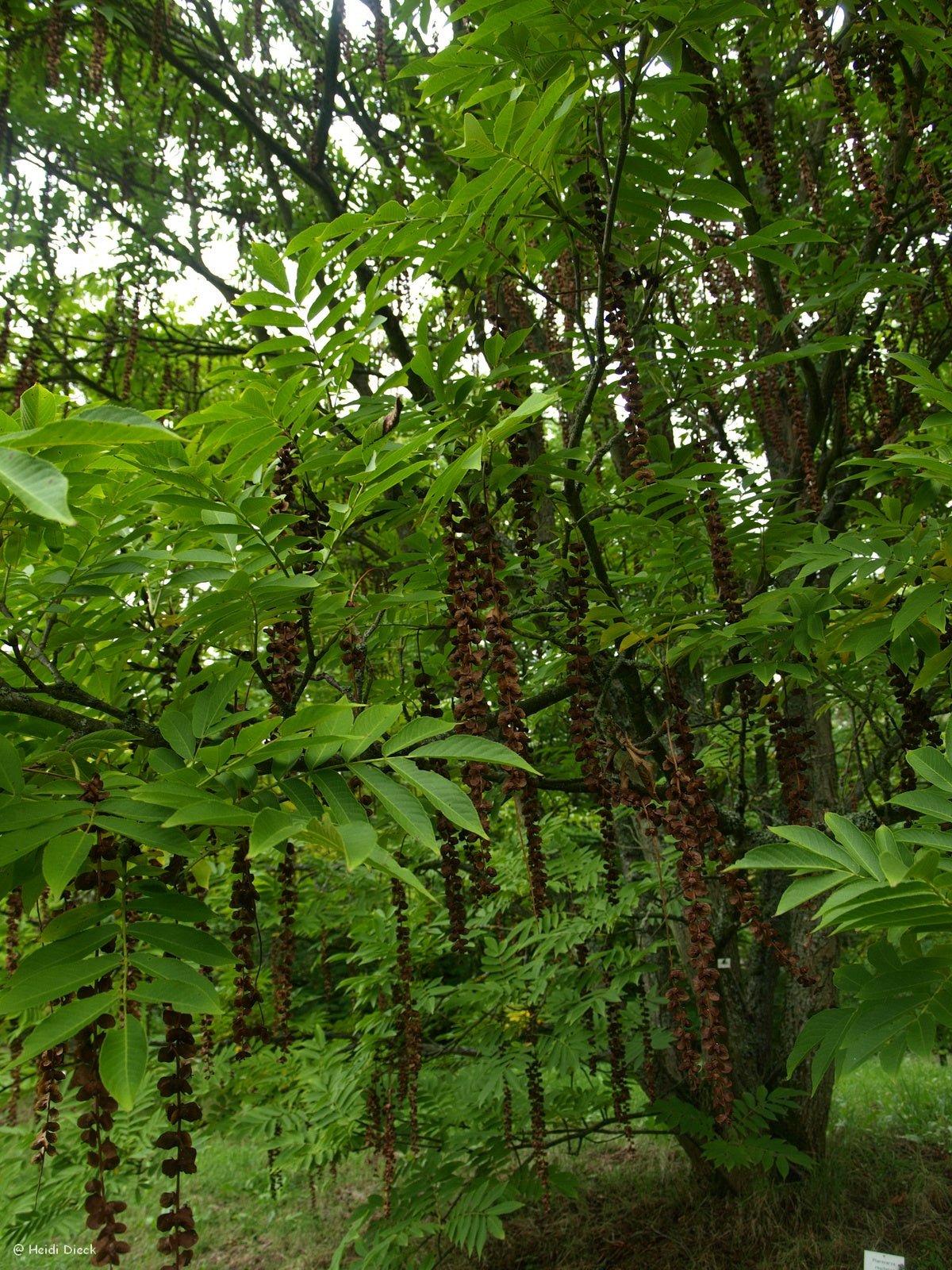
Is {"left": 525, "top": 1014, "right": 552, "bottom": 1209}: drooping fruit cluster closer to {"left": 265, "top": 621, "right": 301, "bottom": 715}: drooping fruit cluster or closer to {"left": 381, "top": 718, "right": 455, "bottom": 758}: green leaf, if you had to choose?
{"left": 265, "top": 621, "right": 301, "bottom": 715}: drooping fruit cluster

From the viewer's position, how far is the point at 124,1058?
3.55ft

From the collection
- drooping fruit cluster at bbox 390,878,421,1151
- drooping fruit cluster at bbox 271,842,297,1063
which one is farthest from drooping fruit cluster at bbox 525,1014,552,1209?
drooping fruit cluster at bbox 271,842,297,1063

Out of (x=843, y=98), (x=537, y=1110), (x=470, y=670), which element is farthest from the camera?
(x=537, y=1110)

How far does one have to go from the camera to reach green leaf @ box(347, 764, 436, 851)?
1238 mm

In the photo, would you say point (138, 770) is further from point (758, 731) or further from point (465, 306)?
point (758, 731)

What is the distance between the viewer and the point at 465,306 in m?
2.19

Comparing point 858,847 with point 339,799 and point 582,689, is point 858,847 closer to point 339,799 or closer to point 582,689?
point 582,689

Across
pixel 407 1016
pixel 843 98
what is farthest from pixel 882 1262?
pixel 843 98

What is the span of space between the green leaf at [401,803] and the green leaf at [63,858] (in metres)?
0.41

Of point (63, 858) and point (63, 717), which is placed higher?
point (63, 717)

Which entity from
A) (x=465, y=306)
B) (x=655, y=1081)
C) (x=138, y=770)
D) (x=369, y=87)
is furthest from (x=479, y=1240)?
(x=369, y=87)

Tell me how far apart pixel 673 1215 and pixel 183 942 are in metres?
4.39

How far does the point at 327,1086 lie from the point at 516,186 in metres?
3.66

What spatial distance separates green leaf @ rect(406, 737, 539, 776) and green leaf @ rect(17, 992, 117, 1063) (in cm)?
55
